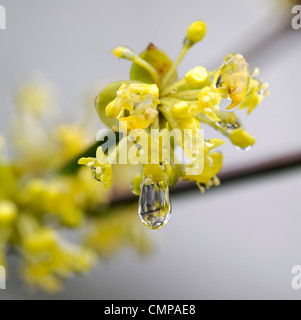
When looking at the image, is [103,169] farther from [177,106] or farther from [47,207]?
[47,207]

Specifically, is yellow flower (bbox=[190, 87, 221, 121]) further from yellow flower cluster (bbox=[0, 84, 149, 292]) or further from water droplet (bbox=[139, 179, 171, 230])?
yellow flower cluster (bbox=[0, 84, 149, 292])

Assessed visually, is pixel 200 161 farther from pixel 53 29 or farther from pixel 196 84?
pixel 53 29

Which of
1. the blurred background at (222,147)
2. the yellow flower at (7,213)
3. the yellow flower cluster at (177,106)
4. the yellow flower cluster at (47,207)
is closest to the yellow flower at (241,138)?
the yellow flower cluster at (177,106)

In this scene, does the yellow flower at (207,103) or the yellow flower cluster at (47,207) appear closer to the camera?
the yellow flower at (207,103)

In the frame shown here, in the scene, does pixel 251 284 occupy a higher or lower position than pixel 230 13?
lower

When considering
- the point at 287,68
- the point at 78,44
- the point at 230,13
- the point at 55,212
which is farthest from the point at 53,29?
the point at 55,212

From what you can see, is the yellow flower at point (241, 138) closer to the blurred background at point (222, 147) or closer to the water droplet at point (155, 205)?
the water droplet at point (155, 205)
